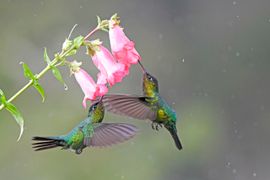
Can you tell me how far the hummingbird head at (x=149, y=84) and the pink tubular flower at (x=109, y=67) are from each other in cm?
44

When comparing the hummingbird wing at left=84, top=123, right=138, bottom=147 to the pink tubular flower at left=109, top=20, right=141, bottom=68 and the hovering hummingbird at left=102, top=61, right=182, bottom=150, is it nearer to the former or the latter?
the hovering hummingbird at left=102, top=61, right=182, bottom=150

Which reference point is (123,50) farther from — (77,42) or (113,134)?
(113,134)

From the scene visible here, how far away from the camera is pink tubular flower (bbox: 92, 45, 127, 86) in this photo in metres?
2.07

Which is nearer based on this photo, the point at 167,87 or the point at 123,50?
the point at 123,50

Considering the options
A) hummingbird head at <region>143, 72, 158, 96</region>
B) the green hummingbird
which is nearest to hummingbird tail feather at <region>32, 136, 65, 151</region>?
the green hummingbird

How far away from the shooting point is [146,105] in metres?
2.68

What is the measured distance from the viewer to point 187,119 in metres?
7.04

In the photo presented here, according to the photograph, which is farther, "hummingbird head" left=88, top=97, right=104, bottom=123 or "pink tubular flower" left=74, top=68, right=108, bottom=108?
"hummingbird head" left=88, top=97, right=104, bottom=123

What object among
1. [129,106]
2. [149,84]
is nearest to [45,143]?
[129,106]

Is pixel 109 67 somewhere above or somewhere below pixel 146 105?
above

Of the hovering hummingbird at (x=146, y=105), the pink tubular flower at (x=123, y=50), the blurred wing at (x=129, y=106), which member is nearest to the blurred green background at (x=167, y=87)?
the hovering hummingbird at (x=146, y=105)

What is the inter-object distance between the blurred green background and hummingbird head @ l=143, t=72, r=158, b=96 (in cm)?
347

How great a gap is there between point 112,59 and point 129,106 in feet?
1.28

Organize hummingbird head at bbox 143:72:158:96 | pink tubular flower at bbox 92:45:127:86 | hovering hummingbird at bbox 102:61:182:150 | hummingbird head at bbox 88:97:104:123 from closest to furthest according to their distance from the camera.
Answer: pink tubular flower at bbox 92:45:127:86 < hummingbird head at bbox 88:97:104:123 < hovering hummingbird at bbox 102:61:182:150 < hummingbird head at bbox 143:72:158:96
